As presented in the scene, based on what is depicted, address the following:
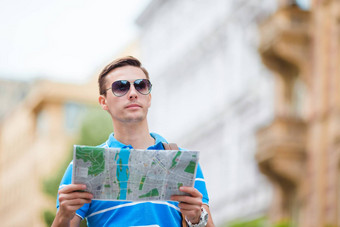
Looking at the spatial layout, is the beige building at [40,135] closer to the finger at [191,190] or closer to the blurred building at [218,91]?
the blurred building at [218,91]

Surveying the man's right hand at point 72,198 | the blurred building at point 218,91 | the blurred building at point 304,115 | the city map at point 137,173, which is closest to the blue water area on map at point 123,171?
the city map at point 137,173

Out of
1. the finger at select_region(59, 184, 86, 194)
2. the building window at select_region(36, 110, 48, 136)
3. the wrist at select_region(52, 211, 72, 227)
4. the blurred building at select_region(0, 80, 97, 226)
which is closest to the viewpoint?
the finger at select_region(59, 184, 86, 194)

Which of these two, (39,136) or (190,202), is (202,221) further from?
(39,136)

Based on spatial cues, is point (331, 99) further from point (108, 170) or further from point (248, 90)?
point (108, 170)

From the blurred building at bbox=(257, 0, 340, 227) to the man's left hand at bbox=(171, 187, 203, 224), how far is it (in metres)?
18.7

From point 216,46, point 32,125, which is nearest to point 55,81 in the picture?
point 32,125

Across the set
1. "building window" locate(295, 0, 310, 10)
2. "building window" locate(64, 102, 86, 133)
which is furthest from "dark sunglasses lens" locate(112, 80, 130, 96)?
Result: "building window" locate(64, 102, 86, 133)

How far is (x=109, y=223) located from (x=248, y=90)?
2713cm

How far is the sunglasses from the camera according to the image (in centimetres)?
439

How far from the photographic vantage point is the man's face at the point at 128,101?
172 inches

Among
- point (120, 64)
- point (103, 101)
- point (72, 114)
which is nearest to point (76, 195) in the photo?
point (103, 101)

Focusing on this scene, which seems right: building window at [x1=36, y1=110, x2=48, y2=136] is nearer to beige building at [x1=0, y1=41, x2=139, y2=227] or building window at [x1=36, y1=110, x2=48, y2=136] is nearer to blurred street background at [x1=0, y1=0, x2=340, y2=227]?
beige building at [x1=0, y1=41, x2=139, y2=227]

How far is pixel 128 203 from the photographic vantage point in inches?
166

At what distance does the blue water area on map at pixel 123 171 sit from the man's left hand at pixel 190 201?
223 mm
